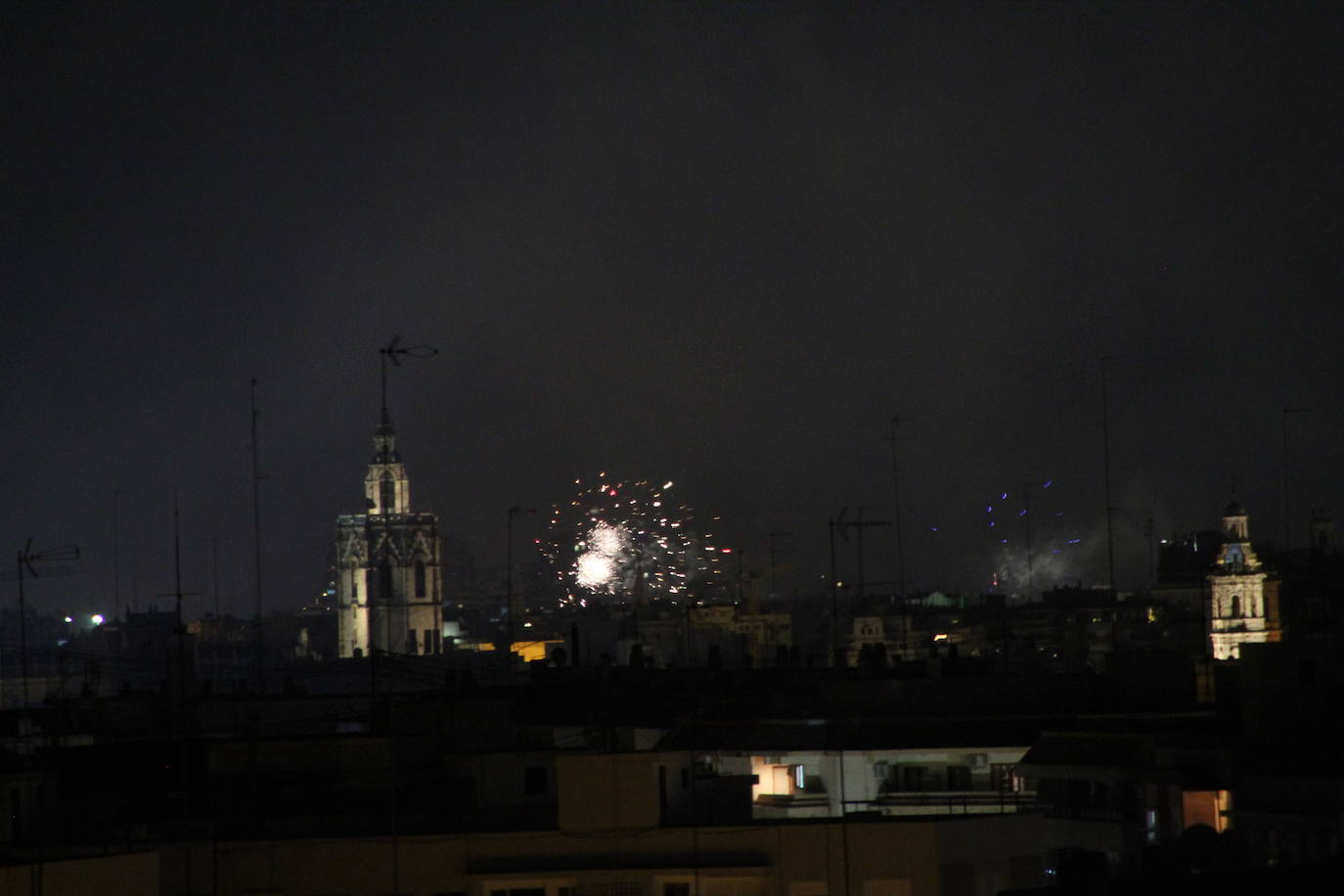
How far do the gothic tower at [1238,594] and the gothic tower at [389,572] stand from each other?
49034mm

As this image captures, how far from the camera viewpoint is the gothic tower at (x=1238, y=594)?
2571 inches

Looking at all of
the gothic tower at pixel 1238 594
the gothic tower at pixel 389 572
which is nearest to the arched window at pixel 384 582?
the gothic tower at pixel 389 572

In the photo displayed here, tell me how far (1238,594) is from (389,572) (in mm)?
53618

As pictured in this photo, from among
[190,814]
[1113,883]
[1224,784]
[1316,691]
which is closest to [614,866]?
[190,814]

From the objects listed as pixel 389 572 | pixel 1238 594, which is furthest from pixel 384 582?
pixel 1238 594

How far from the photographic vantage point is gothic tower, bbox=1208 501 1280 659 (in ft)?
214

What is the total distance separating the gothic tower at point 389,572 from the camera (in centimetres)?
10731

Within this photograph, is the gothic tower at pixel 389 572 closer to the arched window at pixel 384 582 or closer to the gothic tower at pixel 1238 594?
the arched window at pixel 384 582

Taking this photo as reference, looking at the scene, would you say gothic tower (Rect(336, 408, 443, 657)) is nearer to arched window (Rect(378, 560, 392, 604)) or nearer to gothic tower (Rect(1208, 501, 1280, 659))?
arched window (Rect(378, 560, 392, 604))

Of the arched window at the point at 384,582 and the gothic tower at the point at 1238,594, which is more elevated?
the arched window at the point at 384,582

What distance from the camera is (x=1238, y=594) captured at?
6694 centimetres

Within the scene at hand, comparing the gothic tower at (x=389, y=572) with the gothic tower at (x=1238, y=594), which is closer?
the gothic tower at (x=1238, y=594)

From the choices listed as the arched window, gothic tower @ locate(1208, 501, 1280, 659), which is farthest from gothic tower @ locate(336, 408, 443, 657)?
gothic tower @ locate(1208, 501, 1280, 659)

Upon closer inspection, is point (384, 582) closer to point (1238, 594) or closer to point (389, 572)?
point (389, 572)
